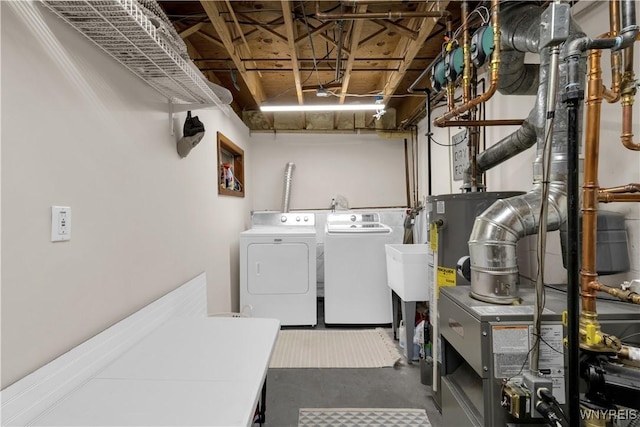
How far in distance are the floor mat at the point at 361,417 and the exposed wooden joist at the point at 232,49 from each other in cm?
266

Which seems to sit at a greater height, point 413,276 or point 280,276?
point 413,276

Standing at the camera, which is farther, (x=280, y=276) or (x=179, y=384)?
(x=280, y=276)

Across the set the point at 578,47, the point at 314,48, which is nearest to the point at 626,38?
the point at 578,47

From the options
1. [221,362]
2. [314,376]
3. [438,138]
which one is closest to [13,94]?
[221,362]

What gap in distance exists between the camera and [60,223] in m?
1.07

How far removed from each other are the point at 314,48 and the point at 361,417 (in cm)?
301

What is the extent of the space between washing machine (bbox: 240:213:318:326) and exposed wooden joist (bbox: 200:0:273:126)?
1.63 metres

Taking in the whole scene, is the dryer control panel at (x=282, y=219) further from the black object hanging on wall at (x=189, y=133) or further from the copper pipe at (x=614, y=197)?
the copper pipe at (x=614, y=197)

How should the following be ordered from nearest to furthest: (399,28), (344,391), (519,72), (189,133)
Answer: (519,72) → (189,133) → (344,391) → (399,28)

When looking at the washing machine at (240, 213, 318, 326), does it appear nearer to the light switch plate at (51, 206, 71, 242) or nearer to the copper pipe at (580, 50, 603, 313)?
the light switch plate at (51, 206, 71, 242)

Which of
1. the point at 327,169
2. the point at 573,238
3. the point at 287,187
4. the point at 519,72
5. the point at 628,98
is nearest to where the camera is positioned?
the point at 573,238

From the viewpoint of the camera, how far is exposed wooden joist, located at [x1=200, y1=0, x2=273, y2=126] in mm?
1968

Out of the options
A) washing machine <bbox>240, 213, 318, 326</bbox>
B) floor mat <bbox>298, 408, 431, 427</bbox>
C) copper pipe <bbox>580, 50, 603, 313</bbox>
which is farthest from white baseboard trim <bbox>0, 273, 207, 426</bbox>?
copper pipe <bbox>580, 50, 603, 313</bbox>

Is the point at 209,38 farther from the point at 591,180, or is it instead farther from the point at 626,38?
the point at 591,180
